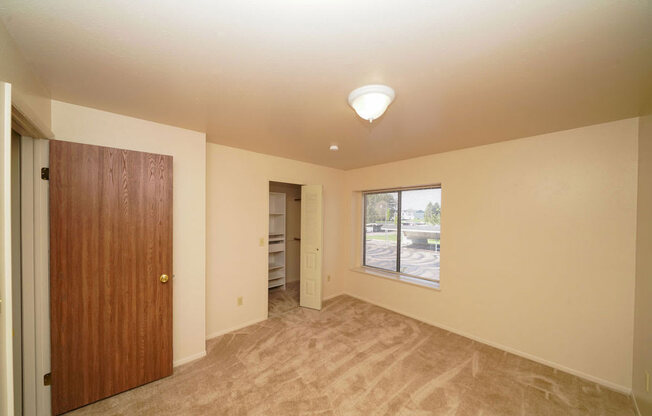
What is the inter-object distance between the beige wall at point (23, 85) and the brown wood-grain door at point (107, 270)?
10.2 inches

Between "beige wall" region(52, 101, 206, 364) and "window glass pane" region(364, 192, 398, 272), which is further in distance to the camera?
"window glass pane" region(364, 192, 398, 272)

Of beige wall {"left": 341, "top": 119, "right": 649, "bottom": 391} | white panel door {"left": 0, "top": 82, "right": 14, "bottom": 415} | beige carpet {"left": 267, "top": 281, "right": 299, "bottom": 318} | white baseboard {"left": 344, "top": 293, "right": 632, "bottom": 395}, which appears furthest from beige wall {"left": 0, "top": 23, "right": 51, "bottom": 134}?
white baseboard {"left": 344, "top": 293, "right": 632, "bottom": 395}

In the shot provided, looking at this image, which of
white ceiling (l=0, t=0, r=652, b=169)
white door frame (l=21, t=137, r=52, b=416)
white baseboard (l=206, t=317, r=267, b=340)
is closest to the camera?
white ceiling (l=0, t=0, r=652, b=169)

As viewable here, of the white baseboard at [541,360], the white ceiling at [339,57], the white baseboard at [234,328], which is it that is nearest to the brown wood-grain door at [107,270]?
the white ceiling at [339,57]

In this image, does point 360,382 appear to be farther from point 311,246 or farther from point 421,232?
point 421,232

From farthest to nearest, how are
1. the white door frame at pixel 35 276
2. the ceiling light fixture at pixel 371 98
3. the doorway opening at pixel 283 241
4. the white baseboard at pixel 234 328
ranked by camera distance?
the doorway opening at pixel 283 241, the white baseboard at pixel 234 328, the white door frame at pixel 35 276, the ceiling light fixture at pixel 371 98

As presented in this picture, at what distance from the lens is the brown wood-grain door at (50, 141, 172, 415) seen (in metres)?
1.74

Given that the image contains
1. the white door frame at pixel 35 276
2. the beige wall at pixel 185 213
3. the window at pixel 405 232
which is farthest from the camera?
the window at pixel 405 232

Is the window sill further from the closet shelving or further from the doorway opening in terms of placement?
the closet shelving

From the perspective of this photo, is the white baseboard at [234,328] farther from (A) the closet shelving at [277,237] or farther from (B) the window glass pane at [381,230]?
(B) the window glass pane at [381,230]

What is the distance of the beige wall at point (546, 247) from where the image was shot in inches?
81.0

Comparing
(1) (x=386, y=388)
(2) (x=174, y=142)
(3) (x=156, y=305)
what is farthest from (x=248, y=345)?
(2) (x=174, y=142)

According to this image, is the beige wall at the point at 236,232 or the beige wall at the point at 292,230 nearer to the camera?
the beige wall at the point at 236,232

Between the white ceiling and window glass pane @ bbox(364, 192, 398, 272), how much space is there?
2.11 m
